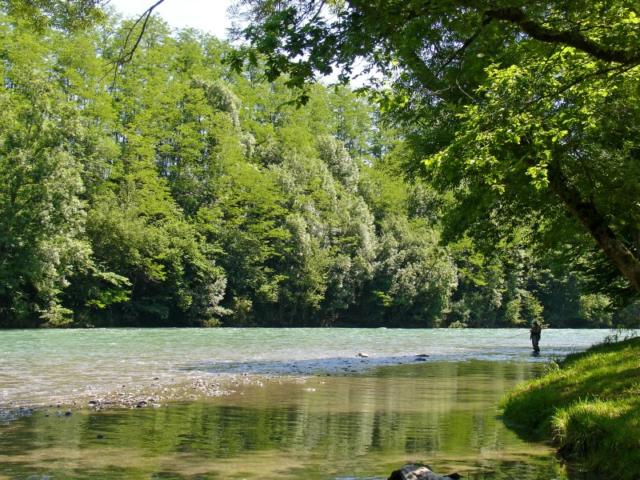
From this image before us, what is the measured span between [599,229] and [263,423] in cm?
639

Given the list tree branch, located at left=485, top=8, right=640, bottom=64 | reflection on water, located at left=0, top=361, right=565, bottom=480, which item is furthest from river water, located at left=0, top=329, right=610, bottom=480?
tree branch, located at left=485, top=8, right=640, bottom=64

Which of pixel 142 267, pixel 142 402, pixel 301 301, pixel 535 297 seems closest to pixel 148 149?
pixel 142 267

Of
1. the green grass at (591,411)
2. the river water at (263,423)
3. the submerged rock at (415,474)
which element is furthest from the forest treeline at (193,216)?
the submerged rock at (415,474)

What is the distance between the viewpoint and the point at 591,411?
10375 mm

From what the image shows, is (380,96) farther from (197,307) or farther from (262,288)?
(262,288)

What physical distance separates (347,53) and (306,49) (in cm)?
41

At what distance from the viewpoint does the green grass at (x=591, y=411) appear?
8.91 m

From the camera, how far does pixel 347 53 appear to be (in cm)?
655

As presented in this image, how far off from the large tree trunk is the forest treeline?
→ 35.8 meters

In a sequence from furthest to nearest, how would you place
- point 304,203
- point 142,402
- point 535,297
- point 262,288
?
point 535,297 → point 304,203 → point 262,288 → point 142,402

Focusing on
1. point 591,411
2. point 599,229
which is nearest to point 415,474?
point 591,411

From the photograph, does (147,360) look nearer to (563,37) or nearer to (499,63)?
(499,63)

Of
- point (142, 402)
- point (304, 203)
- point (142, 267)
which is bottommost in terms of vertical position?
point (142, 402)

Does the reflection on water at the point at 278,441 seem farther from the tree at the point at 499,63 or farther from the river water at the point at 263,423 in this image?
the tree at the point at 499,63
